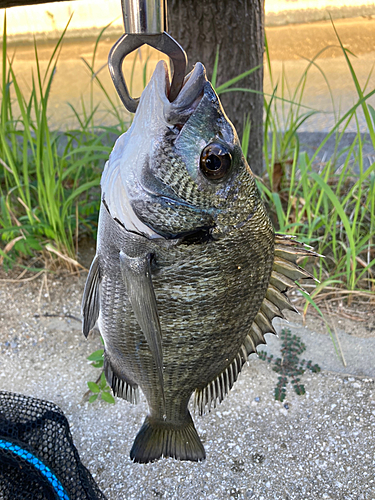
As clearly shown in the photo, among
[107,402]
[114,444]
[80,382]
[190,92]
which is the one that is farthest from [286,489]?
[190,92]

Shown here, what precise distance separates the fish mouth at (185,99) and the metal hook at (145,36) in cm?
2

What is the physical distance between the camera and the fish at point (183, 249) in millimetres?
844

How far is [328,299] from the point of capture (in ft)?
7.70

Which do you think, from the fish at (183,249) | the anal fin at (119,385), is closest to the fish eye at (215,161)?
the fish at (183,249)

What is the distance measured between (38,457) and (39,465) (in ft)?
0.12

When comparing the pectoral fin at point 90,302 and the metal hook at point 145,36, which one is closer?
the metal hook at point 145,36

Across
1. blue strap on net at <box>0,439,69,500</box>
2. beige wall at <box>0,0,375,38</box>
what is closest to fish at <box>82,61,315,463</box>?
blue strap on net at <box>0,439,69,500</box>

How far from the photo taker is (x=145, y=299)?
2.92ft

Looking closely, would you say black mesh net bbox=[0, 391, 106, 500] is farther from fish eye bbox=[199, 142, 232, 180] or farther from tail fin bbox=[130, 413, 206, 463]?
fish eye bbox=[199, 142, 232, 180]

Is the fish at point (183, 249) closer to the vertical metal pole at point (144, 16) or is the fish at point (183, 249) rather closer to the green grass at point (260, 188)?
the vertical metal pole at point (144, 16)

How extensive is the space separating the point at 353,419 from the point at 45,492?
4.08 feet

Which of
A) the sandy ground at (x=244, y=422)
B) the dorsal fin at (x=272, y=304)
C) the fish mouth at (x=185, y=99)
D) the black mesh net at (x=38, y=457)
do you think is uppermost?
the fish mouth at (x=185, y=99)

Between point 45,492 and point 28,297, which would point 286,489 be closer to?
point 45,492

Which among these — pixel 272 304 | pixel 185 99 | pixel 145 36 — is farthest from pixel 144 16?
pixel 272 304
